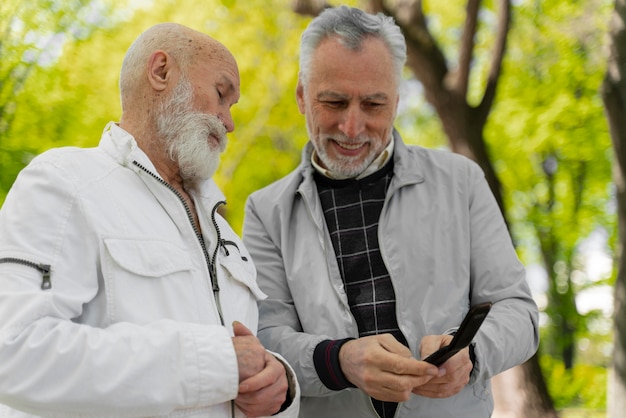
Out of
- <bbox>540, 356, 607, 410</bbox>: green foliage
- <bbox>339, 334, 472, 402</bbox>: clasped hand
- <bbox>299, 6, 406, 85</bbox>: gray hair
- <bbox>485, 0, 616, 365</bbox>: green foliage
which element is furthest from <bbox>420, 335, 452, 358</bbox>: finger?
<bbox>540, 356, 607, 410</bbox>: green foliage

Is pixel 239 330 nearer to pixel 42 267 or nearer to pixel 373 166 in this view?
pixel 42 267

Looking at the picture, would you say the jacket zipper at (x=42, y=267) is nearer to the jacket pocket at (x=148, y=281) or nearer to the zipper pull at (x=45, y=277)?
the zipper pull at (x=45, y=277)

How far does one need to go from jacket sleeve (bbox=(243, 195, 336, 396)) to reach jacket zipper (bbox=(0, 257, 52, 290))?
98 cm

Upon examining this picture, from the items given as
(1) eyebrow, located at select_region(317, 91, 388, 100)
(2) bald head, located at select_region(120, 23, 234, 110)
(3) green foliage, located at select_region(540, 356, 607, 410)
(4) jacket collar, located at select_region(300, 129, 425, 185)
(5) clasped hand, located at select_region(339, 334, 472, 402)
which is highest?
(2) bald head, located at select_region(120, 23, 234, 110)

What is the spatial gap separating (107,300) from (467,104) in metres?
5.93

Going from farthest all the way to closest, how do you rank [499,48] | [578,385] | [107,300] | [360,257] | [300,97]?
[578,385] → [499,48] → [300,97] → [360,257] → [107,300]

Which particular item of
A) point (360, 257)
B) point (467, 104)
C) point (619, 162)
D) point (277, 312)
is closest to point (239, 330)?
point (277, 312)

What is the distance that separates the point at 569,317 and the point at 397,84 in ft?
40.0

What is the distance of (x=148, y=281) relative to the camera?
6.44 feet

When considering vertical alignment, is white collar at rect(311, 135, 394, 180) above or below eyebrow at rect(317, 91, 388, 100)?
below

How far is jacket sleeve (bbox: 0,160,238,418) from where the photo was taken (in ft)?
5.58

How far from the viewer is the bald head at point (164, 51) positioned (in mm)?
2285

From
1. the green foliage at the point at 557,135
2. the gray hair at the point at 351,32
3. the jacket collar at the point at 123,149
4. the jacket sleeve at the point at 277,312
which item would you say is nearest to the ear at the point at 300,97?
the gray hair at the point at 351,32

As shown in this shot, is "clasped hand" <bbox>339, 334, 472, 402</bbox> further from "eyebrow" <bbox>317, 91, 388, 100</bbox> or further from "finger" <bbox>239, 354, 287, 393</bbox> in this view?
"eyebrow" <bbox>317, 91, 388, 100</bbox>
